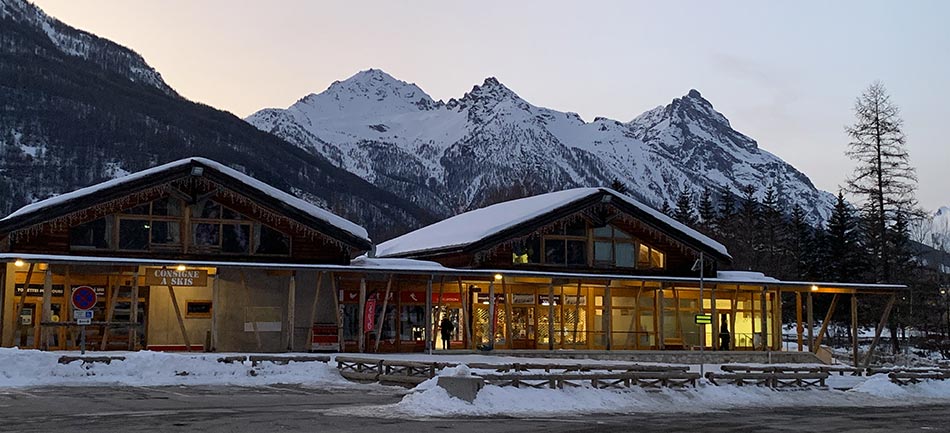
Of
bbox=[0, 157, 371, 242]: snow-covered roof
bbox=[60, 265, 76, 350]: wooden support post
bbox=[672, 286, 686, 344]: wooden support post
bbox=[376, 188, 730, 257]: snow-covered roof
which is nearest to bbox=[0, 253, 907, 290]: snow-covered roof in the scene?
bbox=[60, 265, 76, 350]: wooden support post

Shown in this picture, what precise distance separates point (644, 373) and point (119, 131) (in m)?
145

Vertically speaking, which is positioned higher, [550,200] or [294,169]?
[294,169]

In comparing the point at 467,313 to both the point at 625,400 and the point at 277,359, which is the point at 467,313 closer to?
the point at 277,359

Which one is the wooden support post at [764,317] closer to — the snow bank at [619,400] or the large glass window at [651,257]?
the large glass window at [651,257]

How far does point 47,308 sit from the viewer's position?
2969cm

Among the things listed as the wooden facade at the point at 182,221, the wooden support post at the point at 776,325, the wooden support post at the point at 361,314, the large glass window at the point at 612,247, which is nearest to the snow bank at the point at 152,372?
the wooden support post at the point at 361,314

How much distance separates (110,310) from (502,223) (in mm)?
14042

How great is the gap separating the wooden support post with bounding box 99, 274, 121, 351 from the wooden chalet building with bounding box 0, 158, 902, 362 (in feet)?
0.27

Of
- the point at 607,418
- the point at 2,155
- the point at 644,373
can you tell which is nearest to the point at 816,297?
the point at 644,373

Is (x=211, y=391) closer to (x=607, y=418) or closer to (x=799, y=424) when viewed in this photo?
(x=607, y=418)

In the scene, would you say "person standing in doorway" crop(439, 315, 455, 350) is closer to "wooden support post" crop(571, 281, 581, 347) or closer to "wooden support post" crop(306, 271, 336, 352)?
"wooden support post" crop(306, 271, 336, 352)

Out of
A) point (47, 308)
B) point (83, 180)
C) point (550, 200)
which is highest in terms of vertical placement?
point (83, 180)

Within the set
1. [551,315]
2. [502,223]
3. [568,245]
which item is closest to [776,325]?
[568,245]

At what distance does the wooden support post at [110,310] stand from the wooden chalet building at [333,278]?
8 cm
